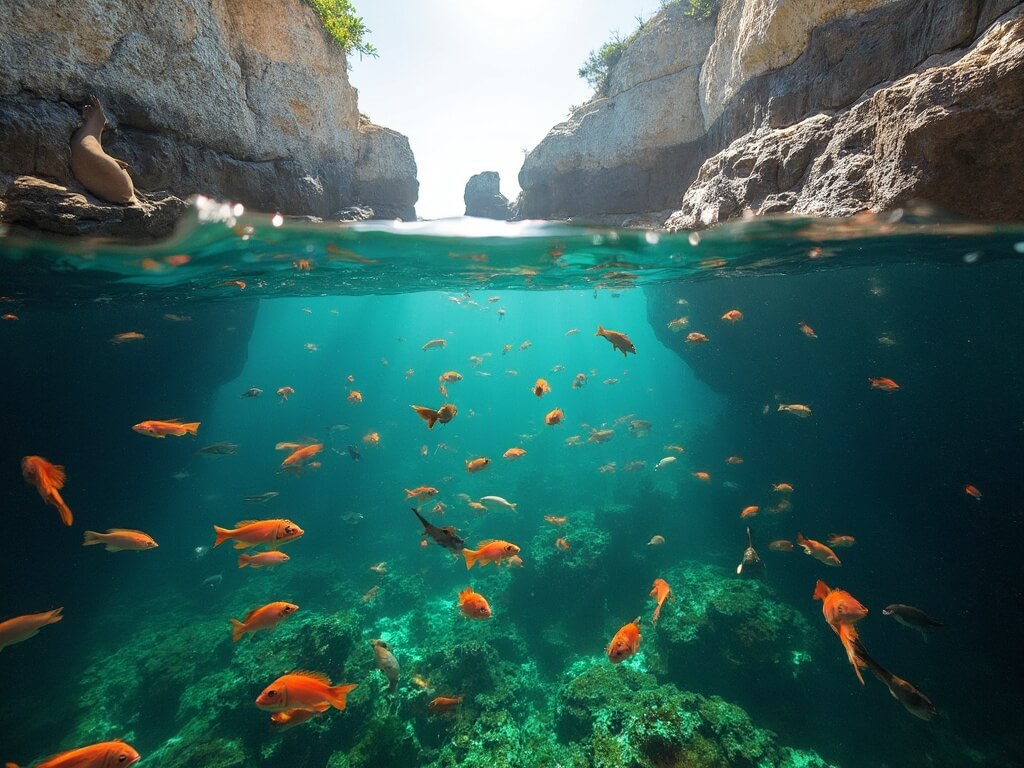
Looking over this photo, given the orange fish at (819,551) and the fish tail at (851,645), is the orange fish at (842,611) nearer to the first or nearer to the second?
the fish tail at (851,645)

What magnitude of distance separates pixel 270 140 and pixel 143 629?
17227 mm

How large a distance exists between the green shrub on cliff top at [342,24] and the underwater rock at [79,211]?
633cm

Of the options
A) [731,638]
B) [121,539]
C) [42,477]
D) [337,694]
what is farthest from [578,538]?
[42,477]

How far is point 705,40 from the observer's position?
1128 cm

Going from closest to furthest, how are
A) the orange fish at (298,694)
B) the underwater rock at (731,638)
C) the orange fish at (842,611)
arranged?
the orange fish at (298,694), the orange fish at (842,611), the underwater rock at (731,638)

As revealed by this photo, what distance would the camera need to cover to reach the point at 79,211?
5.76 m

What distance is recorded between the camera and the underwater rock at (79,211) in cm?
538

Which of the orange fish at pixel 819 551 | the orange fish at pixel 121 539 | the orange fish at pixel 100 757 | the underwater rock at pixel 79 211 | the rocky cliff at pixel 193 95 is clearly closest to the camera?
the orange fish at pixel 100 757

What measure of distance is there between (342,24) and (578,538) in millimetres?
17971

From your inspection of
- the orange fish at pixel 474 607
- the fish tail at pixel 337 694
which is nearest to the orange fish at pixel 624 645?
the orange fish at pixel 474 607

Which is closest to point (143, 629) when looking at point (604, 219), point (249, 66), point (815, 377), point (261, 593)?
point (261, 593)

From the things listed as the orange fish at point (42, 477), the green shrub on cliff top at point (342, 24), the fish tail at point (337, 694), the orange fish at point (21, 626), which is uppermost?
the green shrub on cliff top at point (342, 24)

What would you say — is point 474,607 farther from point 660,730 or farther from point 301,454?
point 301,454

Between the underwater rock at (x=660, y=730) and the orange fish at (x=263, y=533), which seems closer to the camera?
the orange fish at (x=263, y=533)
